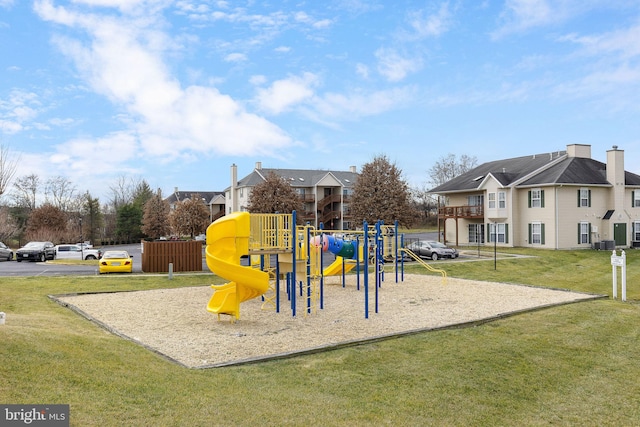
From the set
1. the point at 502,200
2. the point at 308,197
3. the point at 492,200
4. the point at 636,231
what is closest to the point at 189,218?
the point at 308,197

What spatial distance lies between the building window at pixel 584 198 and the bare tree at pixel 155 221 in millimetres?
52067

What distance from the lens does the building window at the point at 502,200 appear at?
42.6 meters

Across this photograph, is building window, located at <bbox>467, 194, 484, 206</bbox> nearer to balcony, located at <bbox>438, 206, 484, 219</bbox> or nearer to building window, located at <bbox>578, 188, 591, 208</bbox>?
balcony, located at <bbox>438, 206, 484, 219</bbox>

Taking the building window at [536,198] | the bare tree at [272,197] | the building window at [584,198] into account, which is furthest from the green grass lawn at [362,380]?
the bare tree at [272,197]

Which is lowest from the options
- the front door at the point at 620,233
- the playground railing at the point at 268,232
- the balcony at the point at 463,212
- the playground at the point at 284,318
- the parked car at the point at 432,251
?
the playground at the point at 284,318

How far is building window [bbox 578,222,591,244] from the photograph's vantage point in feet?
132

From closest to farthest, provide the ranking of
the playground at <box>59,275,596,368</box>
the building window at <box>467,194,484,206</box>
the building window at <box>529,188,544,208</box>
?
the playground at <box>59,275,596,368</box> < the building window at <box>529,188,544,208</box> < the building window at <box>467,194,484,206</box>

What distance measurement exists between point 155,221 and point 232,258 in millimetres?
58422

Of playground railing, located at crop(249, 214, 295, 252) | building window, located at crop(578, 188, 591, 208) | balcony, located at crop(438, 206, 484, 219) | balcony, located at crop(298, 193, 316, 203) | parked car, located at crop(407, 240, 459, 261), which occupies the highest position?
balcony, located at crop(298, 193, 316, 203)

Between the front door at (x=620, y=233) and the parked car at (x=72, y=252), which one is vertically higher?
the front door at (x=620, y=233)

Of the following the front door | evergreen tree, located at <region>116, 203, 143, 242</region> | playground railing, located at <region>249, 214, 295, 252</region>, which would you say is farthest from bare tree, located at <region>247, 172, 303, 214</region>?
playground railing, located at <region>249, 214, 295, 252</region>

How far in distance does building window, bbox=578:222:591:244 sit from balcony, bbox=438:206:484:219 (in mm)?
8178

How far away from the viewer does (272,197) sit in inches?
2012

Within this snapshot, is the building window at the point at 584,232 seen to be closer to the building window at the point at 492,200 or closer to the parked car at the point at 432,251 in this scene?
the building window at the point at 492,200
